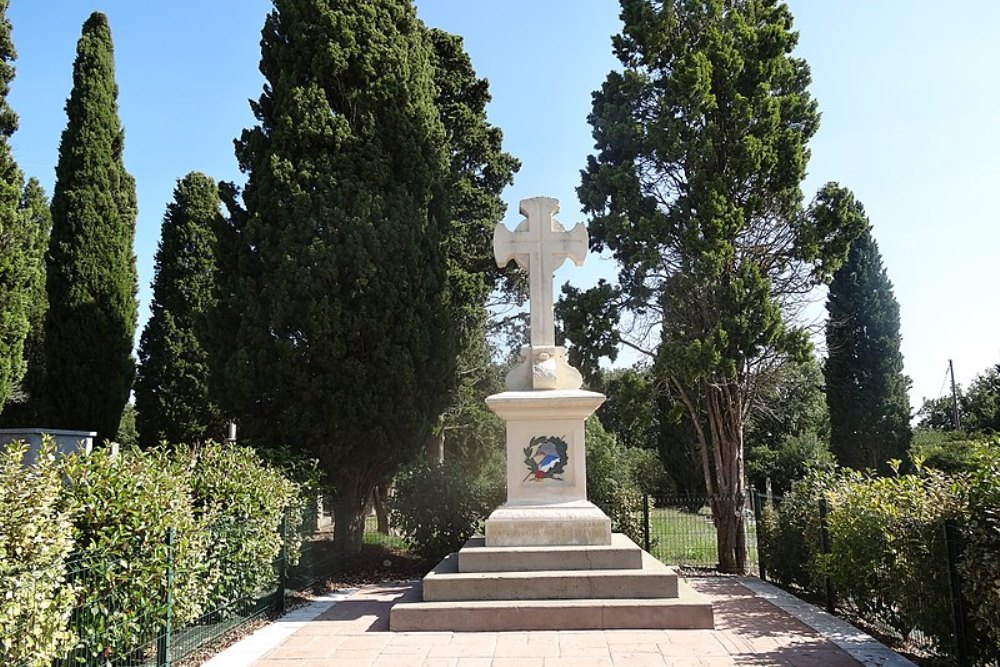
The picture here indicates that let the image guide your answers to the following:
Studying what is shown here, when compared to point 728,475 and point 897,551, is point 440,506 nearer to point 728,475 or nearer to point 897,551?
point 728,475

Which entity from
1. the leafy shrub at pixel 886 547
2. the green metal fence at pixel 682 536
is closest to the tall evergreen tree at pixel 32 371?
the green metal fence at pixel 682 536

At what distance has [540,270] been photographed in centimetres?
994

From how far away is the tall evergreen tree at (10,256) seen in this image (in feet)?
37.1

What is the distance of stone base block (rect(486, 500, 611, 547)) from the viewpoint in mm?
8617

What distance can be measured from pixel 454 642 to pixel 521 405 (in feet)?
9.88

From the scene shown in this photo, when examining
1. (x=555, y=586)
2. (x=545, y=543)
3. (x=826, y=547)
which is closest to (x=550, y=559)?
(x=545, y=543)

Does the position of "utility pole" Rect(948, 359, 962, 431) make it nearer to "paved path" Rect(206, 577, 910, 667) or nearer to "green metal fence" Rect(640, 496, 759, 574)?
"green metal fence" Rect(640, 496, 759, 574)

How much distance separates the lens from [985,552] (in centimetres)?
489

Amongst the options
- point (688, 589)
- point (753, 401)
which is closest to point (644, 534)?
point (753, 401)

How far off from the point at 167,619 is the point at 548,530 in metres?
4.25

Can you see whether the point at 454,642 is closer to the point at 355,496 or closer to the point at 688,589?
the point at 688,589

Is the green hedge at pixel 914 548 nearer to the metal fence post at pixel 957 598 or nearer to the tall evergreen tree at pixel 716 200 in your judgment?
the metal fence post at pixel 957 598

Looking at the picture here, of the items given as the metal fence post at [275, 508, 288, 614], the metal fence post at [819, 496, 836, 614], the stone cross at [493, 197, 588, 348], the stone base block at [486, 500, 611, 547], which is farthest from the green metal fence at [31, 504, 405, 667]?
the metal fence post at [819, 496, 836, 614]

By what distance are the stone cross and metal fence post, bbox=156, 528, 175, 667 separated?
524cm
